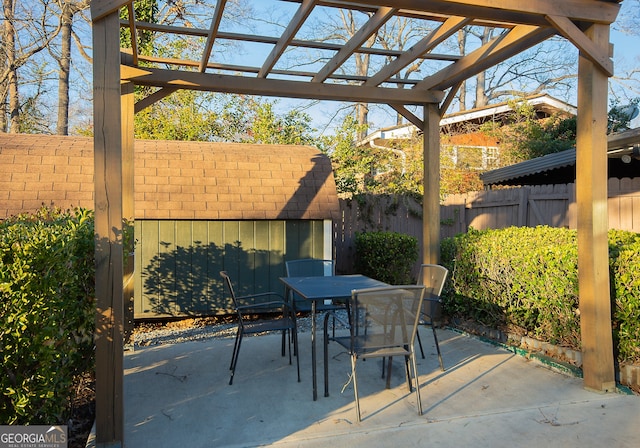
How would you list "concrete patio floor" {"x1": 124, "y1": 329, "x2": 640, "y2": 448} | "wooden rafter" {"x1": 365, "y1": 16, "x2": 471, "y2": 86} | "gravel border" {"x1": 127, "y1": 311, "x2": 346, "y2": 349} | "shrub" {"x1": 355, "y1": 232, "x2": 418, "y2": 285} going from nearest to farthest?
"concrete patio floor" {"x1": 124, "y1": 329, "x2": 640, "y2": 448} → "wooden rafter" {"x1": 365, "y1": 16, "x2": 471, "y2": 86} → "gravel border" {"x1": 127, "y1": 311, "x2": 346, "y2": 349} → "shrub" {"x1": 355, "y1": 232, "x2": 418, "y2": 285}

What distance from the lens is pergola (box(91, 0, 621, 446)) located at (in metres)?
2.99

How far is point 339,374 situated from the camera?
441 centimetres

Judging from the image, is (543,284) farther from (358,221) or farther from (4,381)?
(358,221)

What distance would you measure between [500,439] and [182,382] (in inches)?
101

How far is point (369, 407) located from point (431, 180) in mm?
3271

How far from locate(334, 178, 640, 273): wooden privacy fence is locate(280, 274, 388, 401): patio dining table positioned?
418 cm

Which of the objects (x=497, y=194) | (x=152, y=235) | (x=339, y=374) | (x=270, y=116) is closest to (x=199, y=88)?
(x=152, y=235)

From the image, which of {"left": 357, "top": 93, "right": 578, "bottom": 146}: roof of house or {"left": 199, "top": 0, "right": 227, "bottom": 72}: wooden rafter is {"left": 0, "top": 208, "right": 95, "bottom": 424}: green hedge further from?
{"left": 357, "top": 93, "right": 578, "bottom": 146}: roof of house

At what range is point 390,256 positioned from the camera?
26.7 ft

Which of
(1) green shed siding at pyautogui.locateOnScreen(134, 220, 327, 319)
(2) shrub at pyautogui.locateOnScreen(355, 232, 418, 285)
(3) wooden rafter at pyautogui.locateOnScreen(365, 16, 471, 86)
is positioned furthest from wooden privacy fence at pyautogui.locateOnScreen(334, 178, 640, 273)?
(3) wooden rafter at pyautogui.locateOnScreen(365, 16, 471, 86)

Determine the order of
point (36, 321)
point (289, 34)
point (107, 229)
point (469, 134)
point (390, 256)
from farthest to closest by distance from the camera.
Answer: point (469, 134) < point (390, 256) < point (289, 34) < point (107, 229) < point (36, 321)

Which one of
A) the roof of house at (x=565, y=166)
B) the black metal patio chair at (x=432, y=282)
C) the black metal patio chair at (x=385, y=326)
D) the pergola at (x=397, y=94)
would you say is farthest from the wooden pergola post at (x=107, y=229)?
the roof of house at (x=565, y=166)

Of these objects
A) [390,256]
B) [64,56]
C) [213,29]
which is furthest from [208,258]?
[64,56]

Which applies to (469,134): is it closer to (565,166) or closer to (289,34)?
(565,166)
